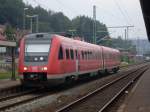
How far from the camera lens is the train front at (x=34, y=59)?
2236 cm

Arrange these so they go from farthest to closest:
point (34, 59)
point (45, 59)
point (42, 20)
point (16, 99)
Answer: point (42, 20)
point (34, 59)
point (45, 59)
point (16, 99)

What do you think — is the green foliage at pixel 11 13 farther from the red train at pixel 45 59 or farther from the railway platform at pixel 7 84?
the red train at pixel 45 59

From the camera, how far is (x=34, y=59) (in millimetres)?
22844

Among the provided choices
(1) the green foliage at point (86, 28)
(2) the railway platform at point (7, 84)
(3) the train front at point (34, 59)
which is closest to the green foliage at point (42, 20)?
(1) the green foliage at point (86, 28)

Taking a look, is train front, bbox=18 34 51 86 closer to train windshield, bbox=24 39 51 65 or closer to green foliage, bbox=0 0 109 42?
train windshield, bbox=24 39 51 65

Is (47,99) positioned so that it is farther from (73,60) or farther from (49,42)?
(73,60)

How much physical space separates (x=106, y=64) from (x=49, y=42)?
2117 cm

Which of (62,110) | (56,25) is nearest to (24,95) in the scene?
(62,110)

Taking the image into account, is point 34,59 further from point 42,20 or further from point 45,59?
point 42,20

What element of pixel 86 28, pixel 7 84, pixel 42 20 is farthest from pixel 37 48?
pixel 42 20

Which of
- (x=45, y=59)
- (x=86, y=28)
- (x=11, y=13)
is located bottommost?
(x=45, y=59)

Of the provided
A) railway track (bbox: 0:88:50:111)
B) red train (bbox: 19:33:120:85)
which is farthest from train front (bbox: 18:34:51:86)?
railway track (bbox: 0:88:50:111)

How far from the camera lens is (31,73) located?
73.7 feet

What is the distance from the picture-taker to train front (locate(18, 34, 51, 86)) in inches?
880
